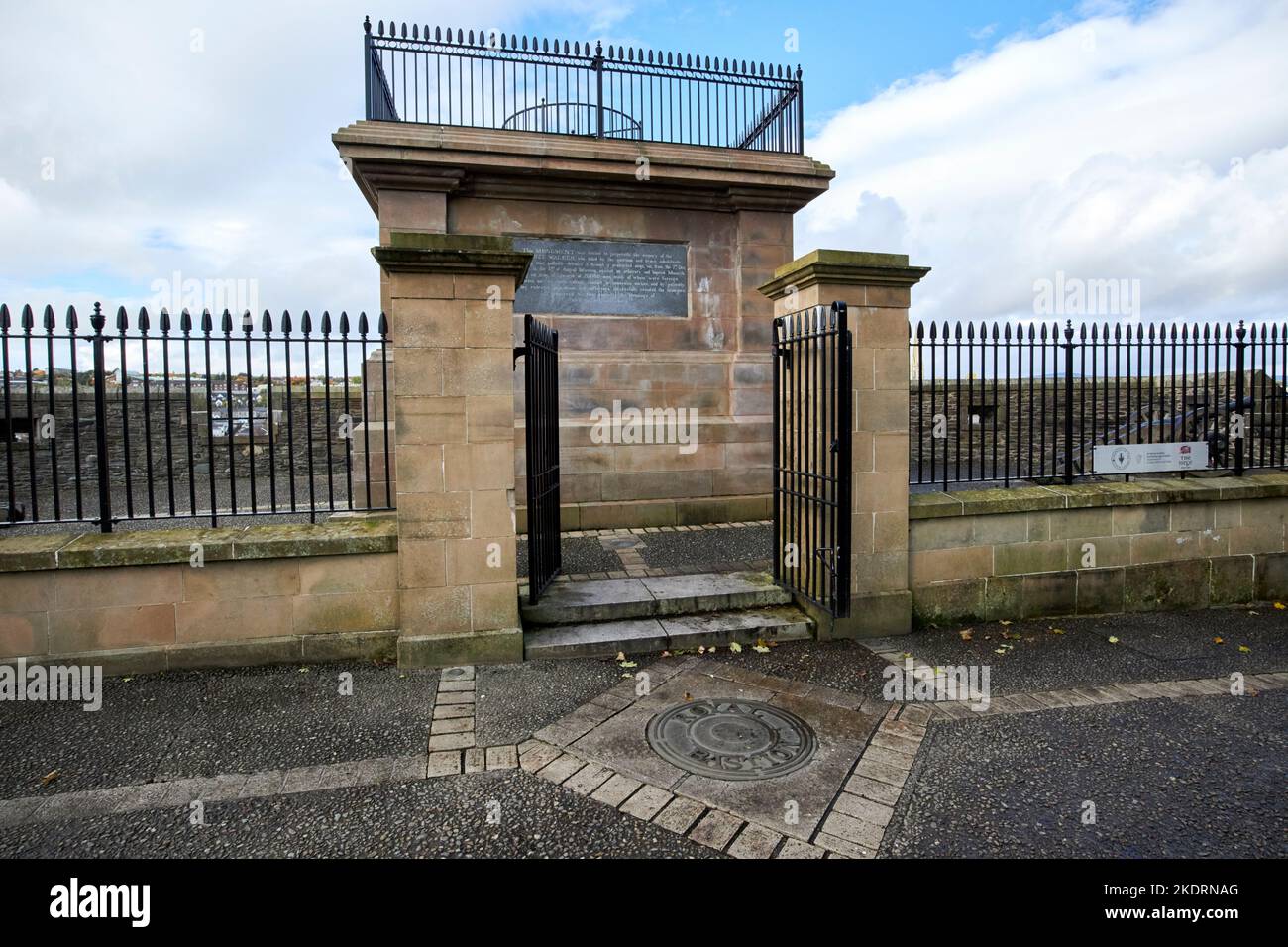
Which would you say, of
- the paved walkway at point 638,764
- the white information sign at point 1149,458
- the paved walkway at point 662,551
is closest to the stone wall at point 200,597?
the paved walkway at point 638,764

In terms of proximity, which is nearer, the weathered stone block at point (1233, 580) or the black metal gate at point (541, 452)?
the black metal gate at point (541, 452)

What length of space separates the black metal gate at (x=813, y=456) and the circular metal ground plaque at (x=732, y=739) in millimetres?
1310

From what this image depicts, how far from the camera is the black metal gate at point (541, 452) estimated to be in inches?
215

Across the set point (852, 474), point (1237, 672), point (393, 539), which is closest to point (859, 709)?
point (852, 474)

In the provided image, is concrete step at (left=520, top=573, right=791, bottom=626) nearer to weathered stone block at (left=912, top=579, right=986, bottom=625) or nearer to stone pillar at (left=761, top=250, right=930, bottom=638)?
stone pillar at (left=761, top=250, right=930, bottom=638)

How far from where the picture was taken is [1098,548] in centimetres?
629

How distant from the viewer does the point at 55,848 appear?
9.84ft

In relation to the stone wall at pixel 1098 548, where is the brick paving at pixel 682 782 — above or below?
below

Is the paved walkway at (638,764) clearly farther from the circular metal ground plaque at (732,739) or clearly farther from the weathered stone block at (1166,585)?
the weathered stone block at (1166,585)

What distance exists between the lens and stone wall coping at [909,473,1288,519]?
19.3 ft

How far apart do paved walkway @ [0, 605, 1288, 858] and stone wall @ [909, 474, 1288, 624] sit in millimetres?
834

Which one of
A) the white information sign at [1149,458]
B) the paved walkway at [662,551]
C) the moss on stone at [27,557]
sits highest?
the white information sign at [1149,458]
